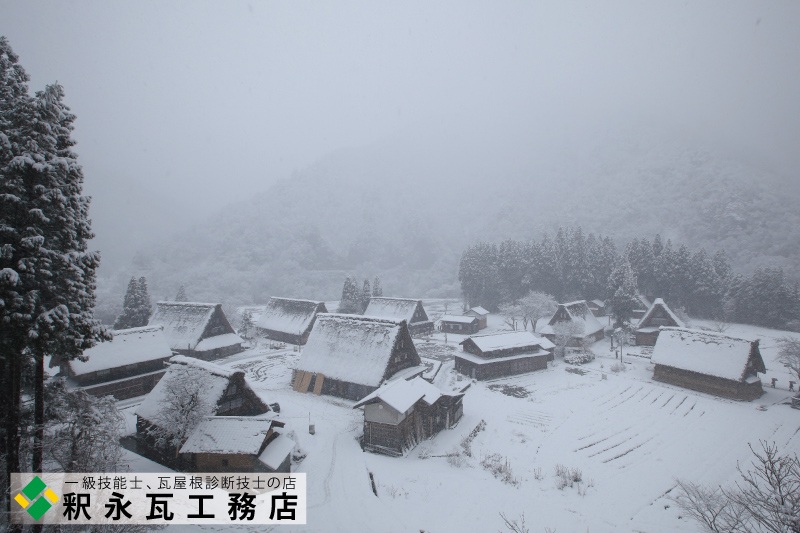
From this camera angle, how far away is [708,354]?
27469 mm

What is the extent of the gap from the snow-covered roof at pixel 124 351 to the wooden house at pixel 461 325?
35326 mm

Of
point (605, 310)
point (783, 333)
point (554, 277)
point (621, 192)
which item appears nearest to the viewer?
point (783, 333)

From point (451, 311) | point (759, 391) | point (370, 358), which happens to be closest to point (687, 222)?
point (451, 311)

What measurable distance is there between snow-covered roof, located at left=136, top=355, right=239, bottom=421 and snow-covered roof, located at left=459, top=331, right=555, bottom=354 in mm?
22523

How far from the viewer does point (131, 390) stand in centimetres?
2484

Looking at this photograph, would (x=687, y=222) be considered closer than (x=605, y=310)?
No

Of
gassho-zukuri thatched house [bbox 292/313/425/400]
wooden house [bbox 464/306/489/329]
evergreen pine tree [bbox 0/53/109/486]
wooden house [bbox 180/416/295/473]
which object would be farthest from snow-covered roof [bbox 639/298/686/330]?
evergreen pine tree [bbox 0/53/109/486]

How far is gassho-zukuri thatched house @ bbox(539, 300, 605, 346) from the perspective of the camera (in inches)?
1538

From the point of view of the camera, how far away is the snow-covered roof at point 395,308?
46.7 metres

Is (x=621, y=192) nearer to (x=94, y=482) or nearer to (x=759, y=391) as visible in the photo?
(x=759, y=391)

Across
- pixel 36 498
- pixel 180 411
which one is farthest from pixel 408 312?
pixel 36 498

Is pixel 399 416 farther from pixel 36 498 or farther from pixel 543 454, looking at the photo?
pixel 36 498

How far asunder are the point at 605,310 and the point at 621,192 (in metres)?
84.9

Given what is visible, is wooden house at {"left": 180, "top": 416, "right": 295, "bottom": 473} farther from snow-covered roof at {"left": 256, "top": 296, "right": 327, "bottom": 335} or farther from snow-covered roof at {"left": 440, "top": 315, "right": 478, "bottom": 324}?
snow-covered roof at {"left": 440, "top": 315, "right": 478, "bottom": 324}
